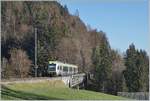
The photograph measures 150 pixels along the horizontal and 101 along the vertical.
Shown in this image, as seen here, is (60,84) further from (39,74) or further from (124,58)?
(124,58)

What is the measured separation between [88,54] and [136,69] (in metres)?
4.99

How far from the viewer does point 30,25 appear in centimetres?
3588

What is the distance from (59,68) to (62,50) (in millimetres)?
1941

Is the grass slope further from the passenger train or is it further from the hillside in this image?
the hillside

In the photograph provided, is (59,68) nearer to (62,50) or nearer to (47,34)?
(62,50)

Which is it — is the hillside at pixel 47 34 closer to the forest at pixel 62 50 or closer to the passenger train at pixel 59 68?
the forest at pixel 62 50

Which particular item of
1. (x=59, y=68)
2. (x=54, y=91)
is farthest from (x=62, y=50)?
(x=54, y=91)

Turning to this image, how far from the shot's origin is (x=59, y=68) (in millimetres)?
36125

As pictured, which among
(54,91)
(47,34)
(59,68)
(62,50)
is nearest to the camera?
(54,91)

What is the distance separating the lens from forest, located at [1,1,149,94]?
112ft

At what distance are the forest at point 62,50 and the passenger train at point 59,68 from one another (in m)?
0.54

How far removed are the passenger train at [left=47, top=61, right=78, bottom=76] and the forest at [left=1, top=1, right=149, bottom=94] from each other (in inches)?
21.1

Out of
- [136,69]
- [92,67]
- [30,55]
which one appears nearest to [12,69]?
[30,55]

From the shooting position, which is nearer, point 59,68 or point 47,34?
point 47,34
